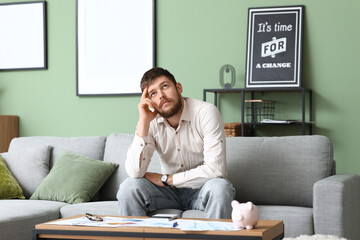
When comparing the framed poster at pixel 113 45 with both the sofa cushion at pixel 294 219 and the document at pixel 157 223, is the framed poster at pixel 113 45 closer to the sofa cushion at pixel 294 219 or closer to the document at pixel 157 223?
the sofa cushion at pixel 294 219

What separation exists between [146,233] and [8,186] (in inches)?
69.8

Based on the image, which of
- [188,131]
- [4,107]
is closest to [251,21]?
[188,131]

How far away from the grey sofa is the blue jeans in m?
0.10

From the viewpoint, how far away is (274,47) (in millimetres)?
4383

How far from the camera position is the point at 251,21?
4.44m

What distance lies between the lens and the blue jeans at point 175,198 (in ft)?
8.28

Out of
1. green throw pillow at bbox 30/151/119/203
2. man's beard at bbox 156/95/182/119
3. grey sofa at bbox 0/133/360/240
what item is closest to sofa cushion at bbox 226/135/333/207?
grey sofa at bbox 0/133/360/240

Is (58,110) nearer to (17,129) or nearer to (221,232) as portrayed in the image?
(17,129)

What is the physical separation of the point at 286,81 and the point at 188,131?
1.68 meters

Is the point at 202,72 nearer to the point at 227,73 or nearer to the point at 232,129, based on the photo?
the point at 227,73

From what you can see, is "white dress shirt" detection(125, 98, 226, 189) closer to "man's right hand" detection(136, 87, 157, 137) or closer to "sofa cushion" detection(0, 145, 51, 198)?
"man's right hand" detection(136, 87, 157, 137)

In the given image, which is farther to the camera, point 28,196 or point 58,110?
point 58,110

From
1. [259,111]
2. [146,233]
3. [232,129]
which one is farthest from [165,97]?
[259,111]

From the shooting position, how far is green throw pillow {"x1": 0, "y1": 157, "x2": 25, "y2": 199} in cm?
347
